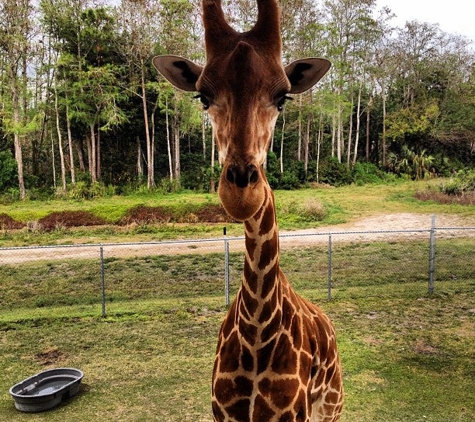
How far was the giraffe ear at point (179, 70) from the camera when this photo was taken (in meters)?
2.67

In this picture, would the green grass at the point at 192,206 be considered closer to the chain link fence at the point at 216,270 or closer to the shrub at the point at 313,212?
the shrub at the point at 313,212

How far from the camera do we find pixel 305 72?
8.72 feet

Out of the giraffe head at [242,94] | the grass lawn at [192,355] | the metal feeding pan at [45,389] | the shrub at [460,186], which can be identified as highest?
the giraffe head at [242,94]

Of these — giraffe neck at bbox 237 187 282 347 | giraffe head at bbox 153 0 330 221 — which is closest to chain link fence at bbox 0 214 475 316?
giraffe neck at bbox 237 187 282 347

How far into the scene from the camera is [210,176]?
27031mm

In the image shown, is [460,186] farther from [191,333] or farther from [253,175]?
[253,175]

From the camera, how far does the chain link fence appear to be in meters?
A: 10.4

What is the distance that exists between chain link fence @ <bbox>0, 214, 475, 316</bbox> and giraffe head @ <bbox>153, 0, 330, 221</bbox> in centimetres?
707

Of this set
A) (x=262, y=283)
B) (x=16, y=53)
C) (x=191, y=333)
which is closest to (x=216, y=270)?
(x=191, y=333)

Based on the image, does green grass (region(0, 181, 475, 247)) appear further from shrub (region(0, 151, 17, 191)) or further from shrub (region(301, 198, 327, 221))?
shrub (region(0, 151, 17, 191))

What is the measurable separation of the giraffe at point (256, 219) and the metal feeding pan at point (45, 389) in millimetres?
3944

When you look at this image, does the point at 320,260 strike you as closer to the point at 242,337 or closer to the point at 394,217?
the point at 394,217

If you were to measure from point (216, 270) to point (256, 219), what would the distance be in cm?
1003

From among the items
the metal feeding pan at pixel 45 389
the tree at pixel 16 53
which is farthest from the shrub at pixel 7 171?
the metal feeding pan at pixel 45 389
